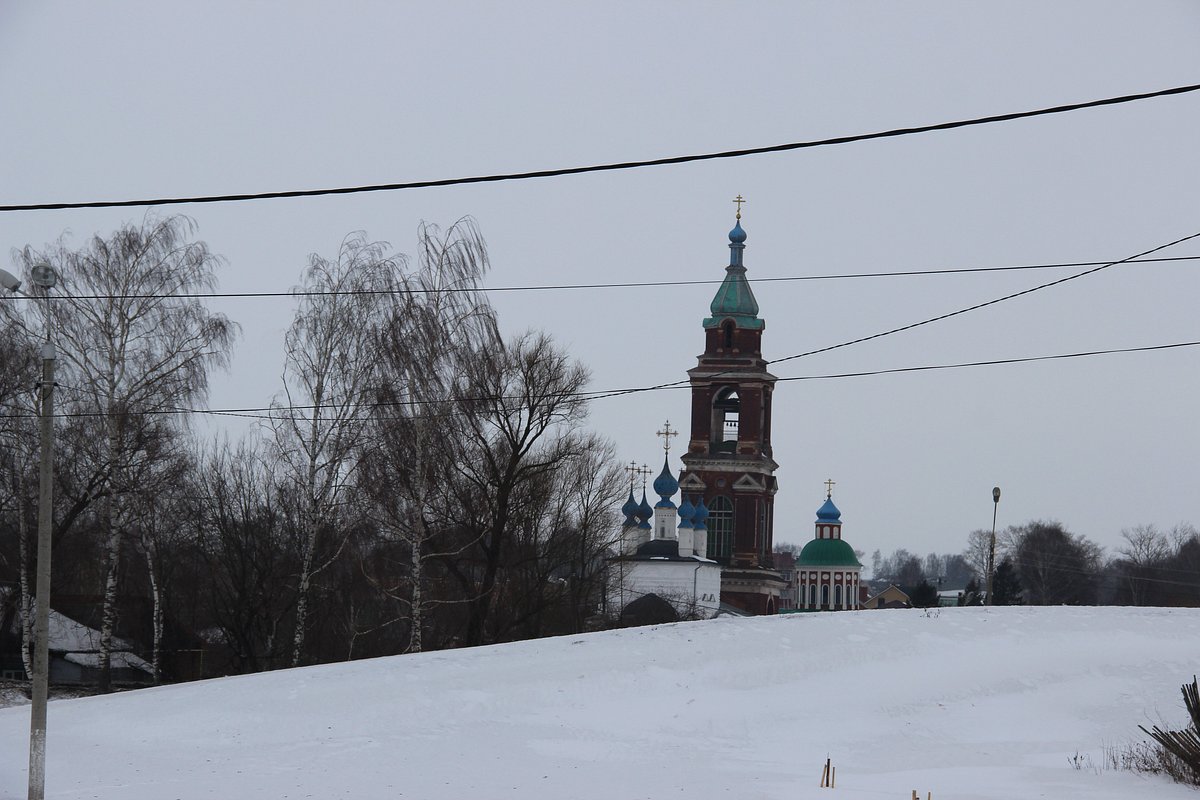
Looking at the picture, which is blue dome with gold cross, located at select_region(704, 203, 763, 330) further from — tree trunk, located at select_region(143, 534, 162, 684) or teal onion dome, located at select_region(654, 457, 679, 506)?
tree trunk, located at select_region(143, 534, 162, 684)

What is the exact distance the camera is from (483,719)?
848 inches

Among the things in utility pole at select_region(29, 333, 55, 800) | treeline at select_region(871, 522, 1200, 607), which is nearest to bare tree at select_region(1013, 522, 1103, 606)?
treeline at select_region(871, 522, 1200, 607)

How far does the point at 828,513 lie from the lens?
9856 cm

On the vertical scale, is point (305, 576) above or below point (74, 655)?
above

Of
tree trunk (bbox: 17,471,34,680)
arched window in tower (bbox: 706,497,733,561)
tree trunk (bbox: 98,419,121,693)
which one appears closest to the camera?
tree trunk (bbox: 98,419,121,693)

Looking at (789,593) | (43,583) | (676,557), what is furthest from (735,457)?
(43,583)

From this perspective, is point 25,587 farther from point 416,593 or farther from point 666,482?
point 666,482

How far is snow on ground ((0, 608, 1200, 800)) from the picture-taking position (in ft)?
58.4

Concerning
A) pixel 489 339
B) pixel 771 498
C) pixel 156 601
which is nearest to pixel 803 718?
pixel 489 339

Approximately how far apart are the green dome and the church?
297 inches

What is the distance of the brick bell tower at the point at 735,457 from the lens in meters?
86.0

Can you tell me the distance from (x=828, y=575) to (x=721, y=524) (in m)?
11.4

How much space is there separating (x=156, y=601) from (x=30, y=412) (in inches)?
266

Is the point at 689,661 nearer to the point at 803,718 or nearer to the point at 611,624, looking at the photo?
the point at 803,718
